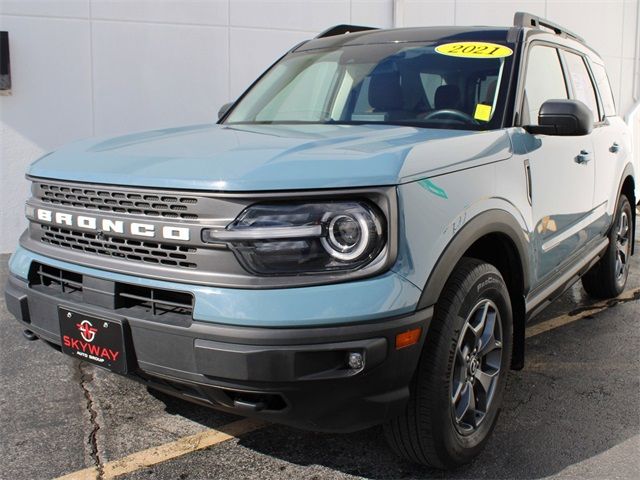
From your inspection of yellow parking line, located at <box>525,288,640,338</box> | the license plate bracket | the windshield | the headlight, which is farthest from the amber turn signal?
yellow parking line, located at <box>525,288,640,338</box>

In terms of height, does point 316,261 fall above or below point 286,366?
above

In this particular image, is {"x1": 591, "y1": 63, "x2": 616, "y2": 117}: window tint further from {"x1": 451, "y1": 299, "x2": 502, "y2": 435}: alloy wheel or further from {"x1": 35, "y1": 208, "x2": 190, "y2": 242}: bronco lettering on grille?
{"x1": 35, "y1": 208, "x2": 190, "y2": 242}: bronco lettering on grille

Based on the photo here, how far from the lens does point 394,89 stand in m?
3.53

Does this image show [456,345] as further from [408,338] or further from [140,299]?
[140,299]

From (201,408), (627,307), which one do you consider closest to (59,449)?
(201,408)

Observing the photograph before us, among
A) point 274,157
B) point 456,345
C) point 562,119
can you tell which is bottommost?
point 456,345

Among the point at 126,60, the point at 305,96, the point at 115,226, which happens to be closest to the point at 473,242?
the point at 115,226

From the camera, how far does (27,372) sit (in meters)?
3.83

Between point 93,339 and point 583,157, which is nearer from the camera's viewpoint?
point 93,339

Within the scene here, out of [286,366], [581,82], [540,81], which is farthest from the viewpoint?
[581,82]

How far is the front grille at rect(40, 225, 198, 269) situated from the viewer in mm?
2301

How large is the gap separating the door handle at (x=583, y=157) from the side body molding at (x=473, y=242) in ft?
3.39

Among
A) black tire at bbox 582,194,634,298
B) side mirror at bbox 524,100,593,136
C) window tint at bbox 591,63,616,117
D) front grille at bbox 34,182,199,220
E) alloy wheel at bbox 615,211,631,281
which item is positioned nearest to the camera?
front grille at bbox 34,182,199,220

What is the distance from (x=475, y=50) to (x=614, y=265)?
254 cm
